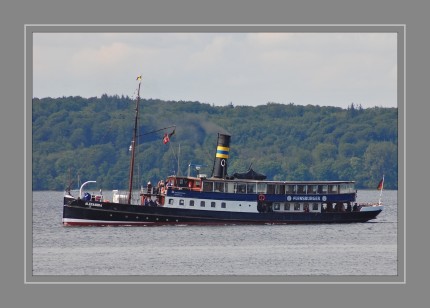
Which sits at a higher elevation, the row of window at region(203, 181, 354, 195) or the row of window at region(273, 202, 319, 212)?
the row of window at region(203, 181, 354, 195)

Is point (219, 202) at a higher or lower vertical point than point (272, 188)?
lower

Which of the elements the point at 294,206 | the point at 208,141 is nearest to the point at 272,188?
the point at 294,206

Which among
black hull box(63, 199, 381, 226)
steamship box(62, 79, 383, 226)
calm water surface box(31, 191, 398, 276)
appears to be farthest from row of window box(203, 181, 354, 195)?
calm water surface box(31, 191, 398, 276)

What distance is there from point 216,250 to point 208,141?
958 inches

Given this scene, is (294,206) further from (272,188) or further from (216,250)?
(216,250)

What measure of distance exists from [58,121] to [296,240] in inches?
753

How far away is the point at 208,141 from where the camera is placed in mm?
78750

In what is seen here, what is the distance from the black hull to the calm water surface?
99cm

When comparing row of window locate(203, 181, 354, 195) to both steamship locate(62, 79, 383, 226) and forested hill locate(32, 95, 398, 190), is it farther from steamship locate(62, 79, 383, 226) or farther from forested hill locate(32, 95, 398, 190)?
forested hill locate(32, 95, 398, 190)

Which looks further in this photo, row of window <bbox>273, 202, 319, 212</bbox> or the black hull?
row of window <bbox>273, 202, 319, 212</bbox>

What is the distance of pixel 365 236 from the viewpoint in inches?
2480

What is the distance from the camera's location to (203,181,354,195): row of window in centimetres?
6875
